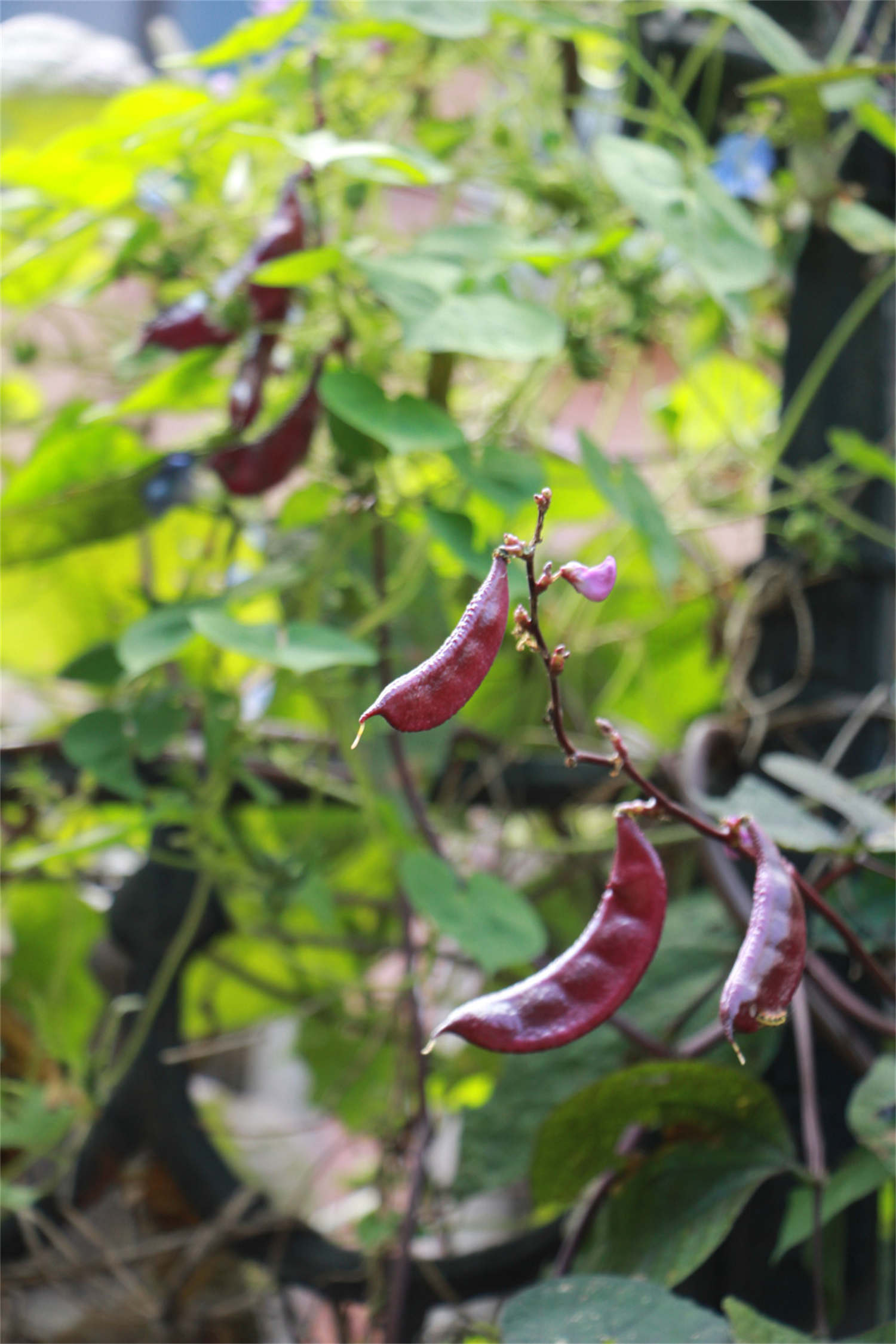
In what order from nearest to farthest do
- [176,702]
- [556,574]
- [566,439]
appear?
[556,574], [176,702], [566,439]

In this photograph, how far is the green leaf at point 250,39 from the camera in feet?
1.69

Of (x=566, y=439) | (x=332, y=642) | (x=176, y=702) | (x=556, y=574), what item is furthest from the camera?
(x=566, y=439)

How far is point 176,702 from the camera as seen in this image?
568 mm

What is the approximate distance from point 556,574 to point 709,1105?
332 mm

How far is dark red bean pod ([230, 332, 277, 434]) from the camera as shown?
54 cm

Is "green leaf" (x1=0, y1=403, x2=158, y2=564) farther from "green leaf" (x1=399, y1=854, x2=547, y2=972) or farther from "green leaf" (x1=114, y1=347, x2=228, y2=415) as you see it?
"green leaf" (x1=399, y1=854, x2=547, y2=972)

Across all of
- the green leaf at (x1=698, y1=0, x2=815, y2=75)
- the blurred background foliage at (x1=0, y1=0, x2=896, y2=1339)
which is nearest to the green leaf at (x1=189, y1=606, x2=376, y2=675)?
the blurred background foliage at (x1=0, y1=0, x2=896, y2=1339)

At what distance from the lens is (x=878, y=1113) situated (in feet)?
1.39

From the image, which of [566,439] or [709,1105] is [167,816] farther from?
[566,439]

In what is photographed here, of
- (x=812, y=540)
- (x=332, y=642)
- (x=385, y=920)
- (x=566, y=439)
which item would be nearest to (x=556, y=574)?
(x=332, y=642)

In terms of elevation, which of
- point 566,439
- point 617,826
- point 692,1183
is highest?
point 617,826

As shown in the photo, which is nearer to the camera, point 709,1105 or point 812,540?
point 709,1105

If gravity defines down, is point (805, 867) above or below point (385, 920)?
above

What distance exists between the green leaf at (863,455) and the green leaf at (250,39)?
0.35 metres
